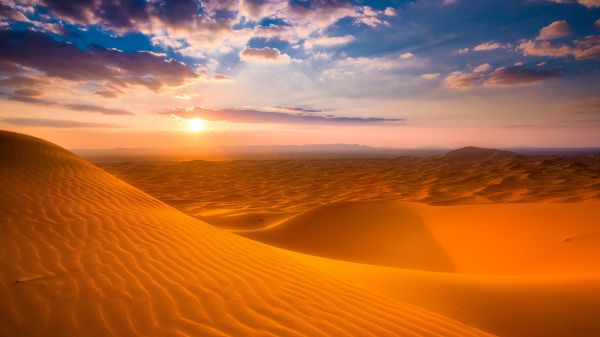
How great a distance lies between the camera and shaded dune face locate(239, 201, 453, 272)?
23.5 ft

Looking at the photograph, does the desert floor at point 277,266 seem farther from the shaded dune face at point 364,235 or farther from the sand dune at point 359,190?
the sand dune at point 359,190

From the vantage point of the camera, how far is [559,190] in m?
14.2

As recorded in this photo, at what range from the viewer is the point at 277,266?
4.30m

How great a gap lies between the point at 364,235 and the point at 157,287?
20.7 feet

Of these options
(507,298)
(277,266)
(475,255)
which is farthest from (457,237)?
(277,266)

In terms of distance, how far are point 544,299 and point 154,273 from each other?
4.54 m

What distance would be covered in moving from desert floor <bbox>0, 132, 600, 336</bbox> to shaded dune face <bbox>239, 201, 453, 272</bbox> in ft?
0.16

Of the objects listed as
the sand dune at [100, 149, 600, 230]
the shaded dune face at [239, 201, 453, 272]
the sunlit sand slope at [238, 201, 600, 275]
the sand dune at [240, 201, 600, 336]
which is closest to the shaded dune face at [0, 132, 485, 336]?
the sand dune at [240, 201, 600, 336]

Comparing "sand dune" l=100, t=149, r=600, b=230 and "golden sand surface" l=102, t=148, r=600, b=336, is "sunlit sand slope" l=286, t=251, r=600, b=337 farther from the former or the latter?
"sand dune" l=100, t=149, r=600, b=230

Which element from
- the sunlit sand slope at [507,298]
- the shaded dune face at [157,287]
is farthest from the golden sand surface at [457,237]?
the shaded dune face at [157,287]

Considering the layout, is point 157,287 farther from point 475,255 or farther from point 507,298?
point 475,255

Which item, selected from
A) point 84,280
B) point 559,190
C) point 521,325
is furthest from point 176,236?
point 559,190

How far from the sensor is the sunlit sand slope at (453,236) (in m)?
6.41

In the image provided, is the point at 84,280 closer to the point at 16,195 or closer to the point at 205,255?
the point at 205,255
